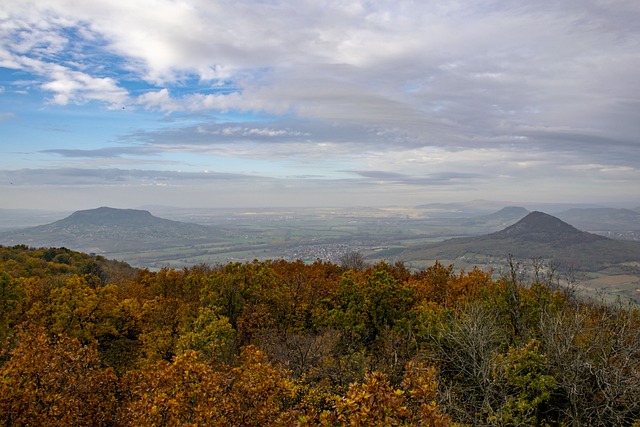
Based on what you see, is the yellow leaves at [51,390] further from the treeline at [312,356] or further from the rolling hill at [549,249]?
the rolling hill at [549,249]

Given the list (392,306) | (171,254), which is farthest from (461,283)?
(171,254)

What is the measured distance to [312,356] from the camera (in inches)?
878

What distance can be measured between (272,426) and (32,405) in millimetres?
7146

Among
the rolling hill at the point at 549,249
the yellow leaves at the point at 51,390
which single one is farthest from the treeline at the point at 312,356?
the rolling hill at the point at 549,249

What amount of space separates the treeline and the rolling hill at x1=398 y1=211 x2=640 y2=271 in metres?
118

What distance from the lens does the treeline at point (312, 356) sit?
11.5 metres

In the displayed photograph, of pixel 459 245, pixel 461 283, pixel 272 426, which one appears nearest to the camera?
pixel 272 426

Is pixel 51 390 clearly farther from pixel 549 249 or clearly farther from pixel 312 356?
pixel 549 249

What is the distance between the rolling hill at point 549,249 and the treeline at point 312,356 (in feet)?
387

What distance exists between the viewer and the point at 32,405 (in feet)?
38.9

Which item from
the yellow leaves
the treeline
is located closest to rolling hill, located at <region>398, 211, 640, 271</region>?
the treeline

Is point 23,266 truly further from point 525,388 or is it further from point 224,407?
point 525,388

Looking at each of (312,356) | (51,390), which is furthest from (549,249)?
(51,390)

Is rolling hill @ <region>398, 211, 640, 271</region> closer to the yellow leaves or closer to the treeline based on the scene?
the treeline
